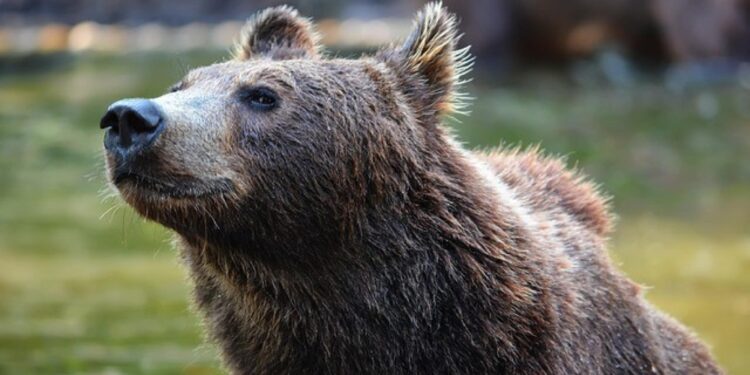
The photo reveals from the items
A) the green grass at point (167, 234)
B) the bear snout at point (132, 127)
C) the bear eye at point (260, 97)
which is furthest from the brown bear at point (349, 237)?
the green grass at point (167, 234)

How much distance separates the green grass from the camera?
8.27 meters

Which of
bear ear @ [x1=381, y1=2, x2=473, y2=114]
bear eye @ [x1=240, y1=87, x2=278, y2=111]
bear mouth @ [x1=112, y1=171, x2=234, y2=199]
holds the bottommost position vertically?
bear mouth @ [x1=112, y1=171, x2=234, y2=199]

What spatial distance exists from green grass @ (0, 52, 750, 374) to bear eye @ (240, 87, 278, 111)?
66cm

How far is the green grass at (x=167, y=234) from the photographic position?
27.1 feet

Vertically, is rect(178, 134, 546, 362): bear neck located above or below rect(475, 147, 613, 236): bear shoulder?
below

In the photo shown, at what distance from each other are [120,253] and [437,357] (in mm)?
5530

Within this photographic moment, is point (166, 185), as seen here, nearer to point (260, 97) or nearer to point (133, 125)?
point (133, 125)

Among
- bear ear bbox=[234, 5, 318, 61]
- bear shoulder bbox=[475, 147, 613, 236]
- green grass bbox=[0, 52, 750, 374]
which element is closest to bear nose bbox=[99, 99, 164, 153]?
green grass bbox=[0, 52, 750, 374]

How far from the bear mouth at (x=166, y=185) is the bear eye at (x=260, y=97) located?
39 centimetres

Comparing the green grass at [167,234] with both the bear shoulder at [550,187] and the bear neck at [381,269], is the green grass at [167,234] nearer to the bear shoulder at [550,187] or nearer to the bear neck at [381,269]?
the bear neck at [381,269]

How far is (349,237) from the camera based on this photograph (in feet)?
16.6

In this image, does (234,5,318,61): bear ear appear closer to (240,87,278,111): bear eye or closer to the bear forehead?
the bear forehead

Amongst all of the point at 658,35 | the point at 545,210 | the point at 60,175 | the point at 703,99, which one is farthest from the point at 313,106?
the point at 658,35

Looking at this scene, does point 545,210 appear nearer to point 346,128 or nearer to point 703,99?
point 346,128
